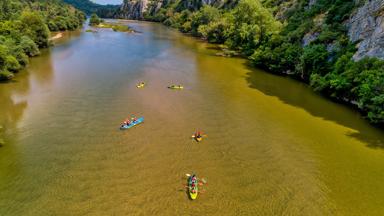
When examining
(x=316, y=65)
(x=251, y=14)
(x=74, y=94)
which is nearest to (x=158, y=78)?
(x=74, y=94)

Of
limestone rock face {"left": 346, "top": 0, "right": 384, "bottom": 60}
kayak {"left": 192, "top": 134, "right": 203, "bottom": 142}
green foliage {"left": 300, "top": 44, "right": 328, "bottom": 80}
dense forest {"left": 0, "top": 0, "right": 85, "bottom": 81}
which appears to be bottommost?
kayak {"left": 192, "top": 134, "right": 203, "bottom": 142}

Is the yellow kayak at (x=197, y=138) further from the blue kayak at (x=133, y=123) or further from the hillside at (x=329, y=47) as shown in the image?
the hillside at (x=329, y=47)

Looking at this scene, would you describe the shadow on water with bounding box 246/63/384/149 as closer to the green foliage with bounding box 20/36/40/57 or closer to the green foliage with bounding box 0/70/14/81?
the green foliage with bounding box 0/70/14/81

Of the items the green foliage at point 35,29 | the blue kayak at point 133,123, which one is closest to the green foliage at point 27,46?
the green foliage at point 35,29

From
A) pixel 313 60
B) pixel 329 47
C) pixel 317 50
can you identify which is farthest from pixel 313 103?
pixel 329 47

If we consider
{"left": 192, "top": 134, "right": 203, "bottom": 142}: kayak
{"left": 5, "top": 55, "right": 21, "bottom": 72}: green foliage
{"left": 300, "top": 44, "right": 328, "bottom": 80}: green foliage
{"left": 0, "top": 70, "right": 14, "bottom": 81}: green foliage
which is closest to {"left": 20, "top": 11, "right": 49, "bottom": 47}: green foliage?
{"left": 5, "top": 55, "right": 21, "bottom": 72}: green foliage

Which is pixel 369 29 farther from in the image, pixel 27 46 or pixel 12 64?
pixel 27 46
